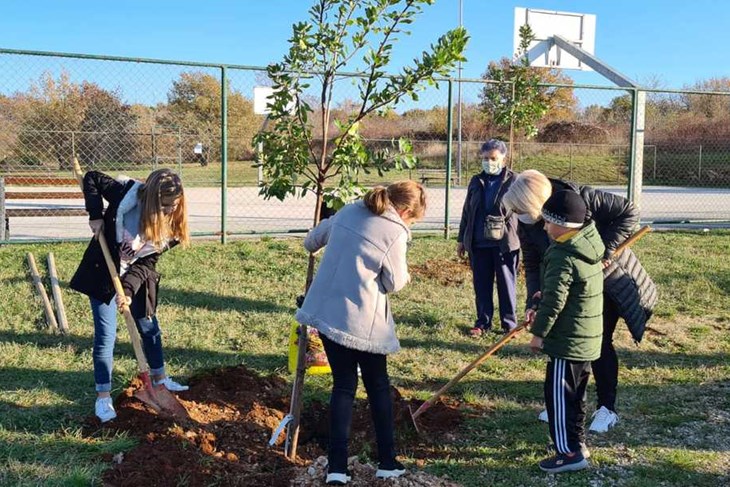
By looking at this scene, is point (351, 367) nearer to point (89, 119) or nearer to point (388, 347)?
point (388, 347)

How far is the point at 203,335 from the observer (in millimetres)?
5742

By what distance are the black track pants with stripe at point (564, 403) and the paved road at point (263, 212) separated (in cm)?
624

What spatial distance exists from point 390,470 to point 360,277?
97cm

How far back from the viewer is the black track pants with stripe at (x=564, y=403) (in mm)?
3469

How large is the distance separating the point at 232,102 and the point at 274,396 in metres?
9.43

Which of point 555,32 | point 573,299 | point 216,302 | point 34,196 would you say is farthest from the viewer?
point 555,32

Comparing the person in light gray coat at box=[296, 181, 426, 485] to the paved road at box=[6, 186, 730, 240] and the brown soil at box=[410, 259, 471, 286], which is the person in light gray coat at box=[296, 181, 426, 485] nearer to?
the brown soil at box=[410, 259, 471, 286]

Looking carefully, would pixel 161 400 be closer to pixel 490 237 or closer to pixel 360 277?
pixel 360 277

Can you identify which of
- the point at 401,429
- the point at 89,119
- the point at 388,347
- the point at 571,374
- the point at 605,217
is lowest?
the point at 401,429

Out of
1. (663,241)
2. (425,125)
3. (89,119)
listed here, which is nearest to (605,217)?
(663,241)

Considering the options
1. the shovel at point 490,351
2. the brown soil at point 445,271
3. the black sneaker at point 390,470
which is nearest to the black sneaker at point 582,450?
the shovel at point 490,351

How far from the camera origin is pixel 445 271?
8.24 metres

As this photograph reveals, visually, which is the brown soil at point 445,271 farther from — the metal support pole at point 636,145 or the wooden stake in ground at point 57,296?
the wooden stake in ground at point 57,296

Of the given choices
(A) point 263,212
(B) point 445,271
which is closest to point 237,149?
(A) point 263,212
